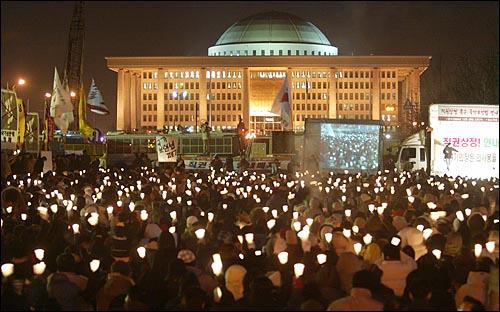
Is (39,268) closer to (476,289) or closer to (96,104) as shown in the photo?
(476,289)

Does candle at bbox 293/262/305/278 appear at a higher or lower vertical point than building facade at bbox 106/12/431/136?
lower

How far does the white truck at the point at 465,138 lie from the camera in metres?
26.5

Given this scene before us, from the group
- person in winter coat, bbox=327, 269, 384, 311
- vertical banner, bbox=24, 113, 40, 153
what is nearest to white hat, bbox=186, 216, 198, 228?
person in winter coat, bbox=327, 269, 384, 311

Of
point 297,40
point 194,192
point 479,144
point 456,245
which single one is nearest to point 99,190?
point 194,192

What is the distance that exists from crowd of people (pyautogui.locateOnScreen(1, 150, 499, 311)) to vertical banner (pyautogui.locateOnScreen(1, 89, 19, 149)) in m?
7.68

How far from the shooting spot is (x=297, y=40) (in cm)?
14300

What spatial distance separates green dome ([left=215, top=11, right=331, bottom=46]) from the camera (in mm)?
142000

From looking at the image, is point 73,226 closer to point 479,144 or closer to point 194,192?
point 194,192

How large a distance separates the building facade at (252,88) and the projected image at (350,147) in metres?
91.8

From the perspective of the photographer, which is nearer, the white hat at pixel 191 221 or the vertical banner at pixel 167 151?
the white hat at pixel 191 221

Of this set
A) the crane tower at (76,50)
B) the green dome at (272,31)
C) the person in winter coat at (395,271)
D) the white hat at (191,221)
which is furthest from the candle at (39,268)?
Result: the green dome at (272,31)

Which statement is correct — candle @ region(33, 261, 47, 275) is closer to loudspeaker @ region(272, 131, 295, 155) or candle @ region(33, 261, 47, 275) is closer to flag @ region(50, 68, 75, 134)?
flag @ region(50, 68, 75, 134)

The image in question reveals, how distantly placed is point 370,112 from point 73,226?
119 metres

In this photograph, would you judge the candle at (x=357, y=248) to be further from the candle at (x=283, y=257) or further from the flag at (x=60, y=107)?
the flag at (x=60, y=107)
